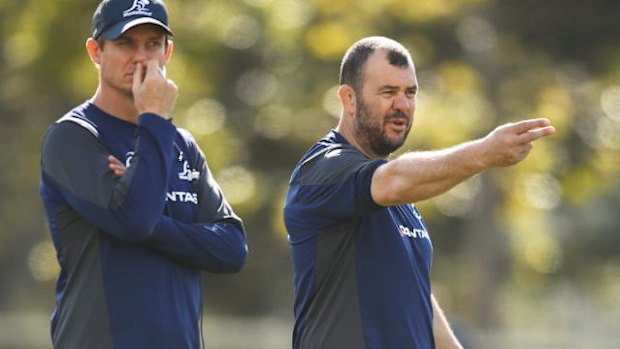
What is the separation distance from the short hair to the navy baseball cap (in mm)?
857

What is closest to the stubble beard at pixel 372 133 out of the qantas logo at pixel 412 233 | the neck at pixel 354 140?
the neck at pixel 354 140

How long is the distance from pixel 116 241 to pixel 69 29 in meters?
13.8

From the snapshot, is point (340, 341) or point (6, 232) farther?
point (6, 232)

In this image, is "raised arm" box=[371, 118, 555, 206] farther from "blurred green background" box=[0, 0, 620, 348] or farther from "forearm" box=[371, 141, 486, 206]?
"blurred green background" box=[0, 0, 620, 348]

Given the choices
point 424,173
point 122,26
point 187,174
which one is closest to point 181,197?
point 187,174

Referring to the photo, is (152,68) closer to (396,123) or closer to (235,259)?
(235,259)

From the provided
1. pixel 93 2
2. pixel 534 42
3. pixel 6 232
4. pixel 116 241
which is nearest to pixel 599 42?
pixel 534 42

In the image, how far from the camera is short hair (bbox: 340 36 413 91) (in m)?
6.68

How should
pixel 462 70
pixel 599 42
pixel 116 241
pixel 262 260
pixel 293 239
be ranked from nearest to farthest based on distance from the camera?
pixel 116 241
pixel 293 239
pixel 599 42
pixel 462 70
pixel 262 260

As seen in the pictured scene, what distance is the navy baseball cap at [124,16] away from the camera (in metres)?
6.35

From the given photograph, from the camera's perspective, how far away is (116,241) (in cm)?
616

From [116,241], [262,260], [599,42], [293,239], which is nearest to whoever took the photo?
[116,241]

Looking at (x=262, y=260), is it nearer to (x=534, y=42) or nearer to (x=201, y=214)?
(x=534, y=42)

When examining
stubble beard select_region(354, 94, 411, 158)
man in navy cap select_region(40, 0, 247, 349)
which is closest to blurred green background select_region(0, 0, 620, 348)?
stubble beard select_region(354, 94, 411, 158)
